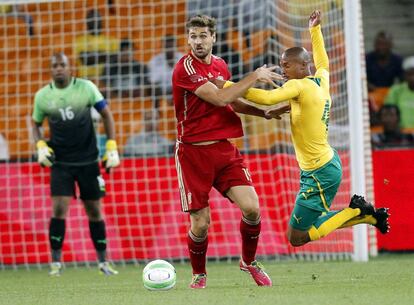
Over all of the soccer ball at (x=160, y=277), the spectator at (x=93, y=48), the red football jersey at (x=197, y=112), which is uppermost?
the spectator at (x=93, y=48)

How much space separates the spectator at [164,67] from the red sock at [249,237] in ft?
20.3

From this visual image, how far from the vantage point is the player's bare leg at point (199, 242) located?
8.98 metres

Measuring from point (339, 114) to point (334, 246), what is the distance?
154cm

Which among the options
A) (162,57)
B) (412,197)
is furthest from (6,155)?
(412,197)

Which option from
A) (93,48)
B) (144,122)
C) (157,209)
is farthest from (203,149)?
(93,48)

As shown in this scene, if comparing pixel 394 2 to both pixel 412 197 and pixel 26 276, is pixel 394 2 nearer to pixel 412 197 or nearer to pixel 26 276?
pixel 412 197

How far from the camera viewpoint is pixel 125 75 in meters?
15.0

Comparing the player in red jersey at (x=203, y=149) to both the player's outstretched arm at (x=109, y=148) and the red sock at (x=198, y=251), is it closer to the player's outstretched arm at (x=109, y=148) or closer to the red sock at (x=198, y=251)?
the red sock at (x=198, y=251)

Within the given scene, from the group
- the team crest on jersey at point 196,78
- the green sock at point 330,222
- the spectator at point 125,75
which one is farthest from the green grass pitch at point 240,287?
the spectator at point 125,75

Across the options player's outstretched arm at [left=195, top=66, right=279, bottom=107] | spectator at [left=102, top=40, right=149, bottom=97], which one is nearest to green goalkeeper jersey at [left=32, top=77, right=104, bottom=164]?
spectator at [left=102, top=40, right=149, bottom=97]

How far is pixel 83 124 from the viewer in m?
12.0

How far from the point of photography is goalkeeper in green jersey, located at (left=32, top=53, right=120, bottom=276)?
11906 mm

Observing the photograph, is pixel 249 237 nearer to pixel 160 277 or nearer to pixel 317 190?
pixel 317 190

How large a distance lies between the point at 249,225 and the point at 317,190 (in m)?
0.64
